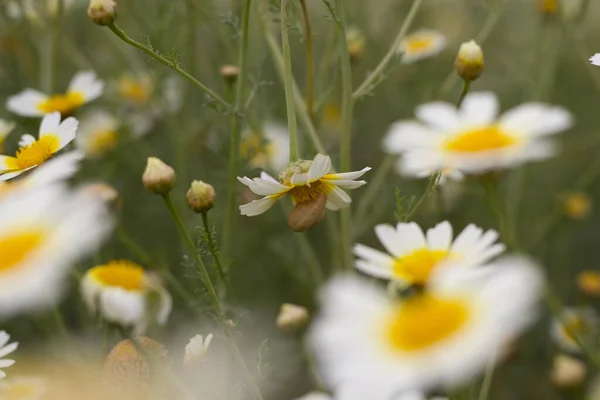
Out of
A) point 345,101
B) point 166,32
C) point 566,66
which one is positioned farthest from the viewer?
point 566,66

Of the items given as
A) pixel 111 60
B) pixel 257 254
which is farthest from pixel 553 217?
pixel 111 60

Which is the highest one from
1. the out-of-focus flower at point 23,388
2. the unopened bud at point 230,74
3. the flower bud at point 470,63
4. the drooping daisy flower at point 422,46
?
the flower bud at point 470,63

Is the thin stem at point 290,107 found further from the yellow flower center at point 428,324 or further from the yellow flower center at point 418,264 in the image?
the yellow flower center at point 428,324

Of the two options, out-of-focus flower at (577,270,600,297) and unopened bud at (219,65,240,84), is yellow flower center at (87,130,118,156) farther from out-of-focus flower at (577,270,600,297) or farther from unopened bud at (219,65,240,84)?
out-of-focus flower at (577,270,600,297)

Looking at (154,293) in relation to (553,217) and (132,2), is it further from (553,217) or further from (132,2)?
(553,217)

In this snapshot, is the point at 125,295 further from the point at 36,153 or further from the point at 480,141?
the point at 480,141

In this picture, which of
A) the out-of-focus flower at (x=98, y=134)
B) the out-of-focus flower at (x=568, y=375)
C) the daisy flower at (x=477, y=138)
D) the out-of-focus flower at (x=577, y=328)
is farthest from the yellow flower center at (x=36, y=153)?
the out-of-focus flower at (x=577, y=328)

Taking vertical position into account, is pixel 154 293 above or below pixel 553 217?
above
